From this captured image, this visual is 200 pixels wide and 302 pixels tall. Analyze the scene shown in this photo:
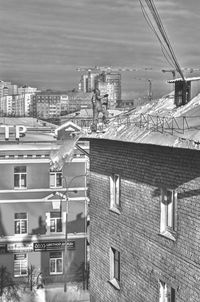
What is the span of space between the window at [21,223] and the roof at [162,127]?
18828mm

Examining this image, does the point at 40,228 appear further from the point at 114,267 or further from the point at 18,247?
the point at 114,267

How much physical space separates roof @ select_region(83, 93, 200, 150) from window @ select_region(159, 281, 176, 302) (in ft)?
12.6

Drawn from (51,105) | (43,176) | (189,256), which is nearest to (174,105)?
(189,256)

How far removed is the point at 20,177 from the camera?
35.3 m

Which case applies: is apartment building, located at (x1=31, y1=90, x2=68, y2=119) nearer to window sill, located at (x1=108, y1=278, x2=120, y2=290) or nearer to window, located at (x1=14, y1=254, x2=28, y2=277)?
window, located at (x1=14, y1=254, x2=28, y2=277)

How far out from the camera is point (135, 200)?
15164 millimetres

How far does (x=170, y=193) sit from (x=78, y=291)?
2229 centimetres

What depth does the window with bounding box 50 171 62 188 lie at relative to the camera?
35781mm

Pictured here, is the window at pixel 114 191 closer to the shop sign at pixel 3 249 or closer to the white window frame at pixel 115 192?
the white window frame at pixel 115 192

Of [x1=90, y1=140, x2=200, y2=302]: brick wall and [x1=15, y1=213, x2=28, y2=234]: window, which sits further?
[x1=15, y1=213, x2=28, y2=234]: window

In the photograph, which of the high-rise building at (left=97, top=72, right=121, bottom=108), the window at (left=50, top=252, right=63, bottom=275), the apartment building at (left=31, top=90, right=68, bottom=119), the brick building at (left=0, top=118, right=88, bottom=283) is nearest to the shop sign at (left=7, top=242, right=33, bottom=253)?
the brick building at (left=0, top=118, right=88, bottom=283)

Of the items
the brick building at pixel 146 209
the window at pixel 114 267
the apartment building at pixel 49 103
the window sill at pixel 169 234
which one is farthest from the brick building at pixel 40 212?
the apartment building at pixel 49 103

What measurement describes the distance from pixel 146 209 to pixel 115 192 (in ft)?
8.24

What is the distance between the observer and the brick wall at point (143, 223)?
40.7ft
